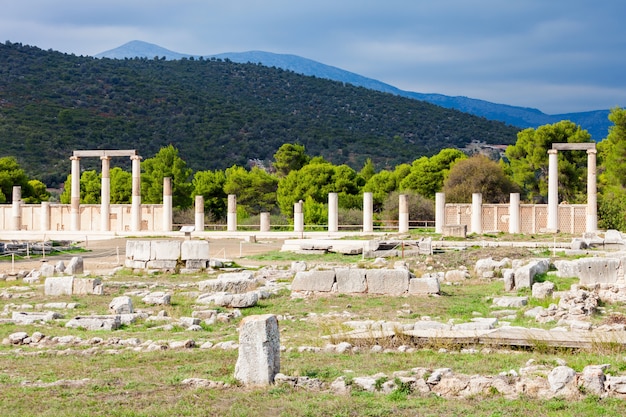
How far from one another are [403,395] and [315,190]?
170ft

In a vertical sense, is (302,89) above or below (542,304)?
above

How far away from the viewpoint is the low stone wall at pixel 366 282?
62.1 feet

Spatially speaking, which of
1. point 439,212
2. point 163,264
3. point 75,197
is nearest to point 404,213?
point 439,212

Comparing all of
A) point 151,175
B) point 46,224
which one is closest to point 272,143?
point 151,175

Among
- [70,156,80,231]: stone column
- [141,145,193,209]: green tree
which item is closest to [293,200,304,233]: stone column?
[70,156,80,231]: stone column

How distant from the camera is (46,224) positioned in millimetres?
56031

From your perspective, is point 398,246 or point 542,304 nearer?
point 542,304

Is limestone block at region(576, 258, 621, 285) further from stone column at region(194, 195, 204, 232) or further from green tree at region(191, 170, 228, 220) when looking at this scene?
green tree at region(191, 170, 228, 220)

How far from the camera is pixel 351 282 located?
1930cm

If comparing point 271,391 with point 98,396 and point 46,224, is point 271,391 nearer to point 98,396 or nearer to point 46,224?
point 98,396

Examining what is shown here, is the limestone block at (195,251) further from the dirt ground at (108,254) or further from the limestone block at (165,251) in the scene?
the dirt ground at (108,254)

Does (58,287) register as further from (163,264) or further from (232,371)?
(232,371)

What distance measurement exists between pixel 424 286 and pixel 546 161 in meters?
42.4

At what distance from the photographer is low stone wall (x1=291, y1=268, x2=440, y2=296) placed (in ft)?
62.1
